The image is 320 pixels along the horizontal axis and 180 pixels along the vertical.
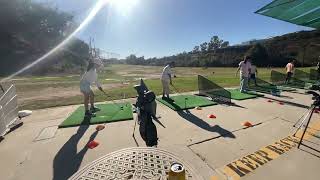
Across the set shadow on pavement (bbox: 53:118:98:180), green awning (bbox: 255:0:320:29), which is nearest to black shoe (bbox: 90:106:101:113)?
shadow on pavement (bbox: 53:118:98:180)

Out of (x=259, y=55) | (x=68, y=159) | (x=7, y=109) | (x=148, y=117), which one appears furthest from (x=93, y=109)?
(x=259, y=55)

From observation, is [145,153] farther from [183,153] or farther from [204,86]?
[204,86]

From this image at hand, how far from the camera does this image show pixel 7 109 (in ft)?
22.9

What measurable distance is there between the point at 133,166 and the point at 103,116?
5254mm

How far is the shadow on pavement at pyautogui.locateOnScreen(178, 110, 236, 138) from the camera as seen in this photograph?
6.43 meters

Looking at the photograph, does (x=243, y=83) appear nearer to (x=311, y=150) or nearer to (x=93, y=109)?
(x=311, y=150)

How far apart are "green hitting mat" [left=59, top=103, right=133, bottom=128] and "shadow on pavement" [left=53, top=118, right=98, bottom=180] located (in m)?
1.09

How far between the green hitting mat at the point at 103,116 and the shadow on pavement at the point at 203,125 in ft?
6.55

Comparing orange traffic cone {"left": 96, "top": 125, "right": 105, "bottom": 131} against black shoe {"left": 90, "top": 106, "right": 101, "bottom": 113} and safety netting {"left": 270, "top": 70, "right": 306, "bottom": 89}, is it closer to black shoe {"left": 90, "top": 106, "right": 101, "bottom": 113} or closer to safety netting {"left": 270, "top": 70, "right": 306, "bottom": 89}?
black shoe {"left": 90, "top": 106, "right": 101, "bottom": 113}

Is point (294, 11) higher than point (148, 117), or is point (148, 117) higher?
point (294, 11)

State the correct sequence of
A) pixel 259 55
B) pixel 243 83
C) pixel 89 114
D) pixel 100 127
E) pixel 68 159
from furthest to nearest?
pixel 259 55 → pixel 243 83 → pixel 89 114 → pixel 100 127 → pixel 68 159

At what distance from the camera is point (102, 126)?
7051 millimetres

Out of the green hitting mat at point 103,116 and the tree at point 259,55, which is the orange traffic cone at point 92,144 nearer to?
the green hitting mat at point 103,116

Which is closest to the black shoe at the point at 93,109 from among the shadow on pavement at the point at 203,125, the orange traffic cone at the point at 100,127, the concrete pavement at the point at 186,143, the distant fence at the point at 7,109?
the concrete pavement at the point at 186,143
